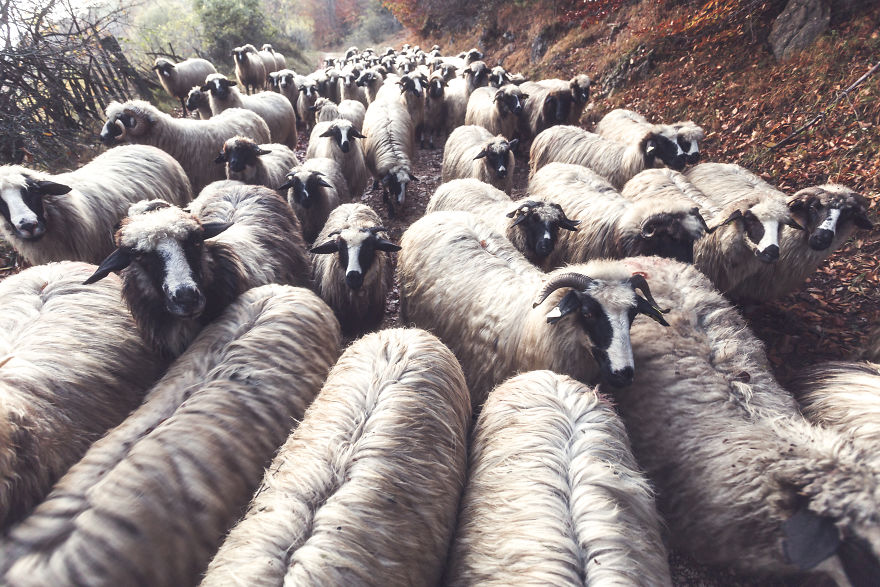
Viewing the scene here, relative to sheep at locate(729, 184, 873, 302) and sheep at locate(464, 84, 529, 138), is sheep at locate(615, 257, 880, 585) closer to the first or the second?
sheep at locate(729, 184, 873, 302)

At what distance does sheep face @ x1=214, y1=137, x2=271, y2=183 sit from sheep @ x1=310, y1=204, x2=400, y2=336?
2544 mm

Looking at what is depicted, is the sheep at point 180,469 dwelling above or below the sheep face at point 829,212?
above

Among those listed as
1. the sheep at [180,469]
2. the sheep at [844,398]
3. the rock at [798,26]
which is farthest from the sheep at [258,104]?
the sheep at [844,398]

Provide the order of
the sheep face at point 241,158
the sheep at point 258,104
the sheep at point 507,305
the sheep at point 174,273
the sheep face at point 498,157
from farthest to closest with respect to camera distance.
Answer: the sheep at point 258,104 → the sheep face at point 498,157 → the sheep face at point 241,158 → the sheep at point 174,273 → the sheep at point 507,305

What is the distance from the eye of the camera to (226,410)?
271 centimetres

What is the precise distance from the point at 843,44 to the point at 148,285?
37.5 ft

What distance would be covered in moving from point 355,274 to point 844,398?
4223 mm

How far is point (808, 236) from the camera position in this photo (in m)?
4.71

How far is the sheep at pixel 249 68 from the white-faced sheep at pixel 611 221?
14132mm

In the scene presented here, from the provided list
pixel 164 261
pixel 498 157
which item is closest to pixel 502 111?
pixel 498 157

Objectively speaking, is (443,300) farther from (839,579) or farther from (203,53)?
(203,53)

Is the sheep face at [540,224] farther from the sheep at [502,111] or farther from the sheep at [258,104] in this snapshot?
the sheep at [258,104]

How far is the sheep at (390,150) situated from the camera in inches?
324

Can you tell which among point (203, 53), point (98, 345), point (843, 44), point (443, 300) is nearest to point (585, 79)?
point (843, 44)
